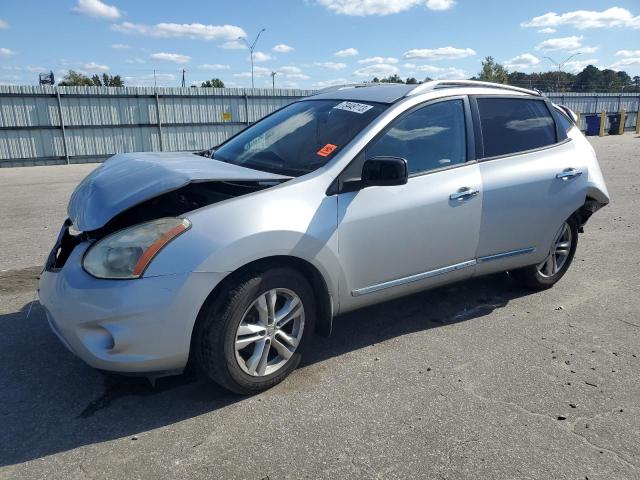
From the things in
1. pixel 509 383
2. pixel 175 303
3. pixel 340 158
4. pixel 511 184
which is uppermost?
pixel 340 158

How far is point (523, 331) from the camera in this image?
399cm

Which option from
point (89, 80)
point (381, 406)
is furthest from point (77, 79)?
point (381, 406)

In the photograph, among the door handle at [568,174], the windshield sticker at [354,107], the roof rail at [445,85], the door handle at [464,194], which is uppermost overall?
the roof rail at [445,85]

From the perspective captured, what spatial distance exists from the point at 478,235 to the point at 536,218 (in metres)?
0.71

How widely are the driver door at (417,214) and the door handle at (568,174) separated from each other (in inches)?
38.0

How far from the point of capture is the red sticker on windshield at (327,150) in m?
3.42

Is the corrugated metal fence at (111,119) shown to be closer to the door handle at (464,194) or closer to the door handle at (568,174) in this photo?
the door handle at (568,174)

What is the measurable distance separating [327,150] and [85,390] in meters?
2.13

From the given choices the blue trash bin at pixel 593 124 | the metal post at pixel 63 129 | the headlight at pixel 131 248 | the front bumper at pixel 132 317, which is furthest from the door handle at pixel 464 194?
the blue trash bin at pixel 593 124

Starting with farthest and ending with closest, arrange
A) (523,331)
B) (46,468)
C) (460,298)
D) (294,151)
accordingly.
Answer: (460,298), (523,331), (294,151), (46,468)

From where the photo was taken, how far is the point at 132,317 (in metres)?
2.62

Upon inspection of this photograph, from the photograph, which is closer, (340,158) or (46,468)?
(46,468)

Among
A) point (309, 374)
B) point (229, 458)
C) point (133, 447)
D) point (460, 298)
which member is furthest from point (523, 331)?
point (133, 447)

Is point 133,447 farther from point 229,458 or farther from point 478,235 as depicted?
point 478,235
